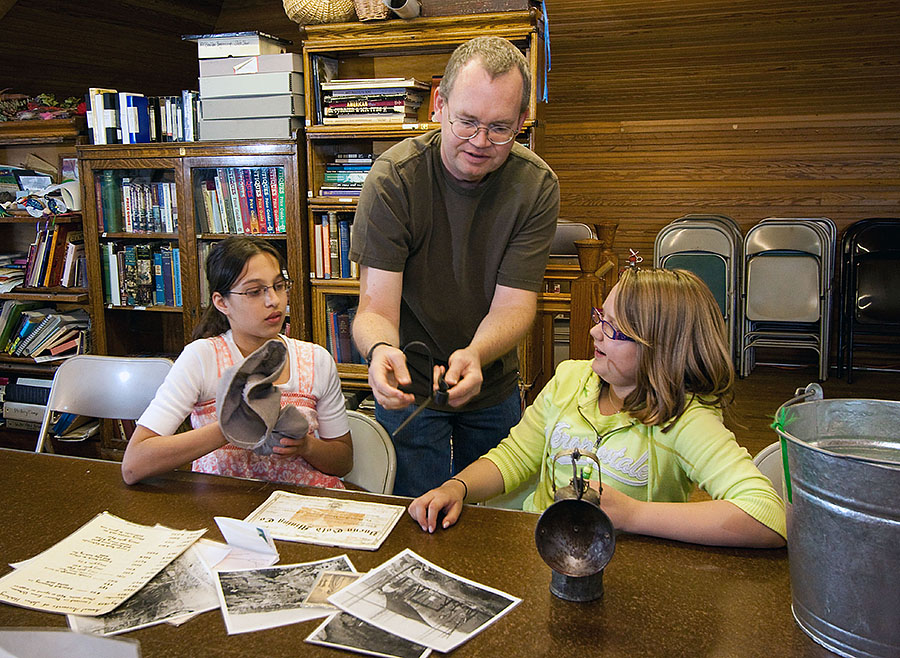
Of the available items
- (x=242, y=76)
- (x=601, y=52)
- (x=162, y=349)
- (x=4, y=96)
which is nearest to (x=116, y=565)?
(x=242, y=76)

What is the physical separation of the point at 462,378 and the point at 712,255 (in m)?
3.92

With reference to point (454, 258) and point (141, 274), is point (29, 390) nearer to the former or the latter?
point (141, 274)

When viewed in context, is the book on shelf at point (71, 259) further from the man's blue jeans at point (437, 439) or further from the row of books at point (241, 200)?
the man's blue jeans at point (437, 439)

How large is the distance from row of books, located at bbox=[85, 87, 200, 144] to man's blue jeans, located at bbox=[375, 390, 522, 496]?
2.25 metres

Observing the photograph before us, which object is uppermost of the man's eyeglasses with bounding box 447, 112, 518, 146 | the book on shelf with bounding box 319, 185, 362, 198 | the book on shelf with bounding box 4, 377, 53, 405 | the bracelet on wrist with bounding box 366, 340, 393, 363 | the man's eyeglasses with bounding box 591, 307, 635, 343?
the book on shelf with bounding box 319, 185, 362, 198

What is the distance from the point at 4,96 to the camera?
13.1ft

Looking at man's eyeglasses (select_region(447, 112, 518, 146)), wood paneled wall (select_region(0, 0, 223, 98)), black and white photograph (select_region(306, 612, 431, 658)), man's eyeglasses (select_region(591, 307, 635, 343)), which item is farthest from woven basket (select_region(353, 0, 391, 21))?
black and white photograph (select_region(306, 612, 431, 658))

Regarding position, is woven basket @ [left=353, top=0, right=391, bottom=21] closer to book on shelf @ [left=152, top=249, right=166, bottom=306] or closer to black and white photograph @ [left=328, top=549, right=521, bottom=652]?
book on shelf @ [left=152, top=249, right=166, bottom=306]

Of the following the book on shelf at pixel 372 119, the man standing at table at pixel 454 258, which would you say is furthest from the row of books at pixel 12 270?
the man standing at table at pixel 454 258

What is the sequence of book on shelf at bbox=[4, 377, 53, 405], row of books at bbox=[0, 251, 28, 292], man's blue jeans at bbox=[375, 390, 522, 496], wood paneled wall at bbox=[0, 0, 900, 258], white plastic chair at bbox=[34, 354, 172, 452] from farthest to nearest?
wood paneled wall at bbox=[0, 0, 900, 258]
row of books at bbox=[0, 251, 28, 292]
book on shelf at bbox=[4, 377, 53, 405]
white plastic chair at bbox=[34, 354, 172, 452]
man's blue jeans at bbox=[375, 390, 522, 496]

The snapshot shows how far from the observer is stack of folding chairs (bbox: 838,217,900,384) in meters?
4.73

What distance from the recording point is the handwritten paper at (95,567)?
109cm

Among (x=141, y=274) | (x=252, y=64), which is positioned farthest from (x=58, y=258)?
(x=252, y=64)

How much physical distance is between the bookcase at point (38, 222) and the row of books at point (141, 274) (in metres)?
0.16
